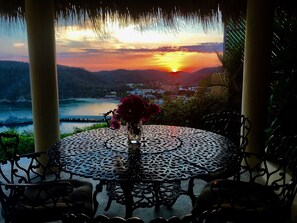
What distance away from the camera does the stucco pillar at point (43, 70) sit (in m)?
3.39

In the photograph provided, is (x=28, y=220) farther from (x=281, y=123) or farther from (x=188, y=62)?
(x=188, y=62)

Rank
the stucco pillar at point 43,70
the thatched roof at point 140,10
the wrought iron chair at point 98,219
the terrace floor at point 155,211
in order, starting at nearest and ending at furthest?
the wrought iron chair at point 98,219, the terrace floor at point 155,211, the stucco pillar at point 43,70, the thatched roof at point 140,10

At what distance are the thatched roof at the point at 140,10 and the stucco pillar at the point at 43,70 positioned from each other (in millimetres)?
465

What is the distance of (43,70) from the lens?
11.3 ft

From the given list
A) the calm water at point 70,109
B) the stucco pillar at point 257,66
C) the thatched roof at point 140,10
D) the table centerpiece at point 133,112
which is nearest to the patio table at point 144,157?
the table centerpiece at point 133,112

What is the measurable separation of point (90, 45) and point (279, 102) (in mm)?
3669

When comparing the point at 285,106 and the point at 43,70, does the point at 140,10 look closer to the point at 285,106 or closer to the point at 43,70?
the point at 43,70

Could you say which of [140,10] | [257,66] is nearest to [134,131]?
[257,66]

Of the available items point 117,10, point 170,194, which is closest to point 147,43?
point 117,10

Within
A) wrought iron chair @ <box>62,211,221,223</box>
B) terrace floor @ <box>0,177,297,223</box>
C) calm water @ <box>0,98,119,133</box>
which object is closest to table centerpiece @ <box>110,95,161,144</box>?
terrace floor @ <box>0,177,297,223</box>

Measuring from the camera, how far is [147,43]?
545 cm

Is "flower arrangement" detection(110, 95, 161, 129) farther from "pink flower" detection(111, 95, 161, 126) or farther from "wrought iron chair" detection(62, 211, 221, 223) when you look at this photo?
"wrought iron chair" detection(62, 211, 221, 223)

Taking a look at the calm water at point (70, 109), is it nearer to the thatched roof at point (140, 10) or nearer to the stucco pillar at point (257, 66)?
the thatched roof at point (140, 10)

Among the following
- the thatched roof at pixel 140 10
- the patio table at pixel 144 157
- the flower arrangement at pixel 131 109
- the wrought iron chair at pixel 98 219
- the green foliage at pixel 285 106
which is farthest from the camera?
the thatched roof at pixel 140 10
